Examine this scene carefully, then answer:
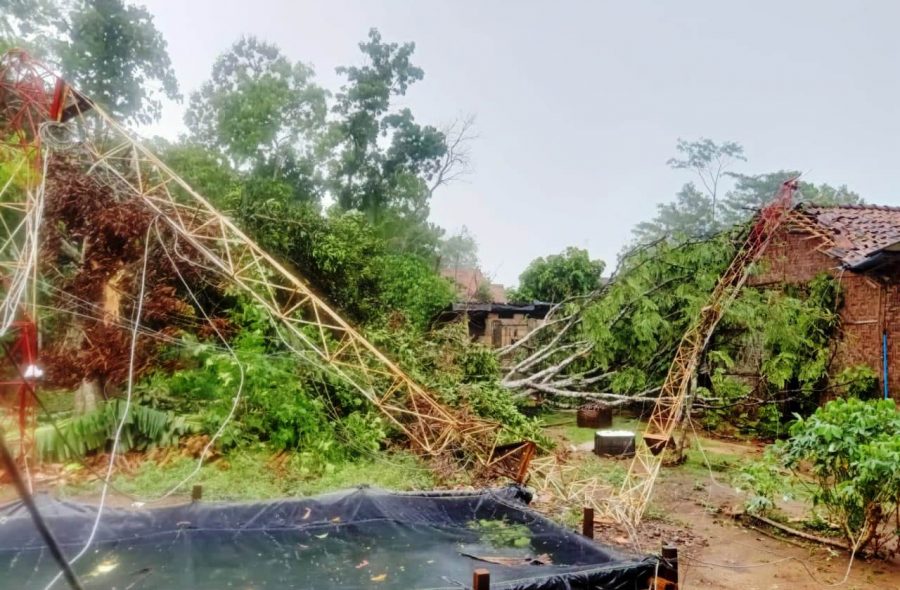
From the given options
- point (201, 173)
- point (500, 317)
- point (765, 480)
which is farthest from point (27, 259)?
point (500, 317)

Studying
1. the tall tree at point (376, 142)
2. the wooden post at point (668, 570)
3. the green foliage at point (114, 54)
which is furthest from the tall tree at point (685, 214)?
the wooden post at point (668, 570)

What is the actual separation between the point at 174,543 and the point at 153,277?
532cm

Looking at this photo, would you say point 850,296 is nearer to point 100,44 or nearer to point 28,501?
point 28,501

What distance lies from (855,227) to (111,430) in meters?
14.4

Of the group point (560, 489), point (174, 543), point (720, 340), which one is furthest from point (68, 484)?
point (720, 340)

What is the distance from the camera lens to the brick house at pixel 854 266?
10.6 m

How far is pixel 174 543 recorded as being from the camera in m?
5.89

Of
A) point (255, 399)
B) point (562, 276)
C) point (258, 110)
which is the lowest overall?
point (255, 399)

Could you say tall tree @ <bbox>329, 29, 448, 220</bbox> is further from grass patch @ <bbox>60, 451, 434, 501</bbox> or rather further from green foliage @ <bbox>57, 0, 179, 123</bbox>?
grass patch @ <bbox>60, 451, 434, 501</bbox>

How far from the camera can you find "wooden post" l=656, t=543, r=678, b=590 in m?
4.42

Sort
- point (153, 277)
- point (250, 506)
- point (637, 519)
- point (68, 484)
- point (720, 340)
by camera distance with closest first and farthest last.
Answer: point (250, 506) < point (637, 519) < point (68, 484) < point (153, 277) < point (720, 340)

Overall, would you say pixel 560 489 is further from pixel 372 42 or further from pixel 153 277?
pixel 372 42

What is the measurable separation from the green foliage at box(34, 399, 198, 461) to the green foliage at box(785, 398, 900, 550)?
7.86m

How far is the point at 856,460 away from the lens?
5730mm
